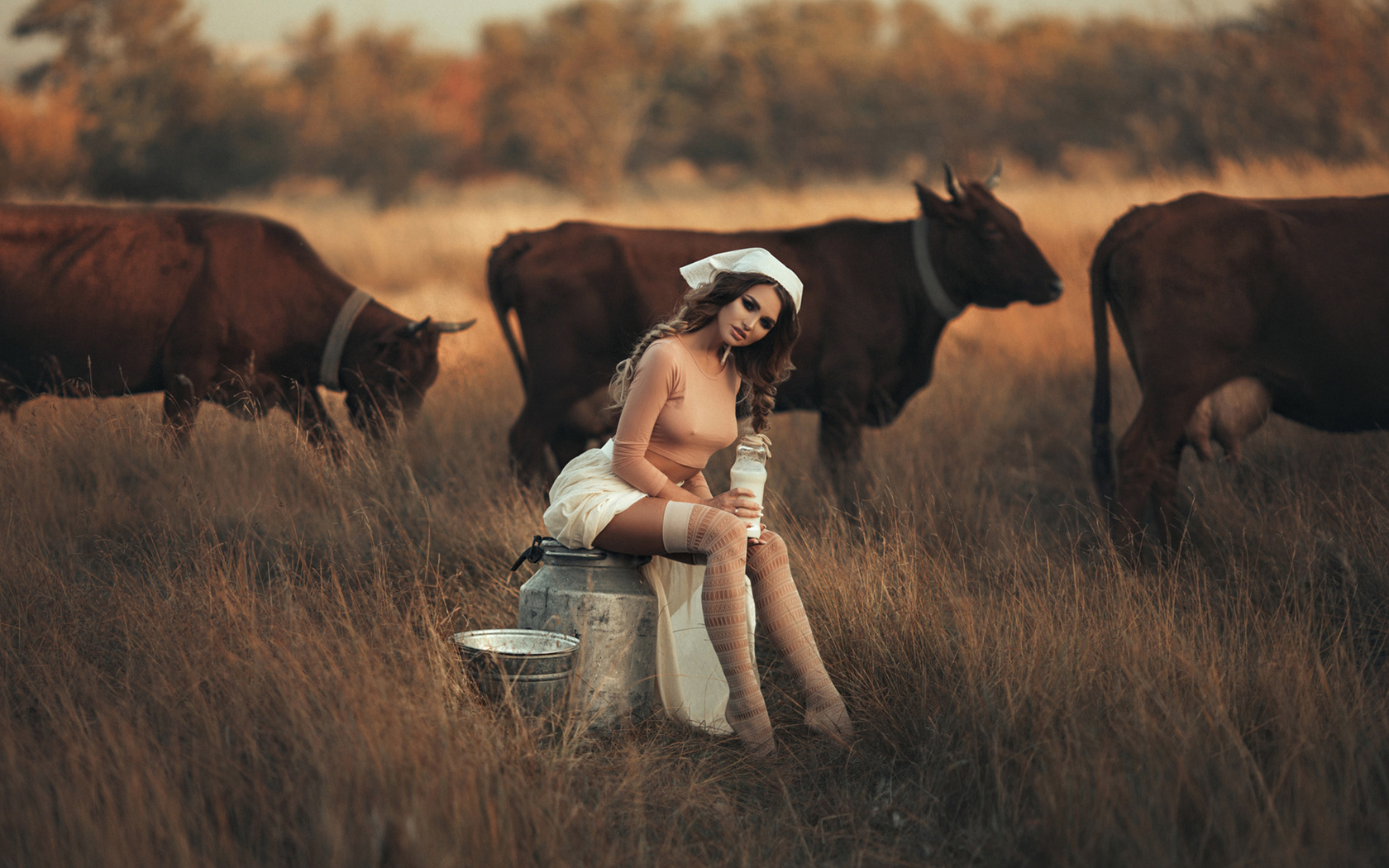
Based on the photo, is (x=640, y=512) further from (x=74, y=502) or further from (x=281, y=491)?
(x=74, y=502)

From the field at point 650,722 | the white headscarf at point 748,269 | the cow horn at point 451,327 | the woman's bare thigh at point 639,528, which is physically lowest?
the field at point 650,722

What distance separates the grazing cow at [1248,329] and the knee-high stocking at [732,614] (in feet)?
7.65

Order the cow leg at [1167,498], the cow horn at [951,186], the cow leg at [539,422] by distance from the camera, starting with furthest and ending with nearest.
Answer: the cow horn at [951,186], the cow leg at [539,422], the cow leg at [1167,498]

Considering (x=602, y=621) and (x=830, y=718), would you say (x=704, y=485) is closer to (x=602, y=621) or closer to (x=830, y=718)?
(x=602, y=621)

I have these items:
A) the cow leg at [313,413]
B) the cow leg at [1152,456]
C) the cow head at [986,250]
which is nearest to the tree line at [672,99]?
the cow head at [986,250]

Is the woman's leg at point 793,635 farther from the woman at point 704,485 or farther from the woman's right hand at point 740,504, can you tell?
the woman's right hand at point 740,504

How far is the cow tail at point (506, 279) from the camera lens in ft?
20.2

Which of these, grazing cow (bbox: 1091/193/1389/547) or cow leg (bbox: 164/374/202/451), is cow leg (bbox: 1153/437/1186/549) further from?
cow leg (bbox: 164/374/202/451)

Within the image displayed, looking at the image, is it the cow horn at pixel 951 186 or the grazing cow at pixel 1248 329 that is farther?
the cow horn at pixel 951 186

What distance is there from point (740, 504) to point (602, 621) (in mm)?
536

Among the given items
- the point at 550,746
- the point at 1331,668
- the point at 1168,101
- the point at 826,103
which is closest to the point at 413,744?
the point at 550,746

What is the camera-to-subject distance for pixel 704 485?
342 centimetres

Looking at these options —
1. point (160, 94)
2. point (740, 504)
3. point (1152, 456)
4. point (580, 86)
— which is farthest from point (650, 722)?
point (580, 86)

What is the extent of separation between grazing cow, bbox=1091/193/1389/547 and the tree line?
1305cm
